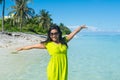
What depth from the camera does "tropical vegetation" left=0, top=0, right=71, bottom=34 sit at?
57372 millimetres

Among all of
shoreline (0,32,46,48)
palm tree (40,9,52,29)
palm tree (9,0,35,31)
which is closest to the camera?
shoreline (0,32,46,48)

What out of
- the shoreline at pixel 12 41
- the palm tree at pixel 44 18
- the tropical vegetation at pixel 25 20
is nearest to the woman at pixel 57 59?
the shoreline at pixel 12 41

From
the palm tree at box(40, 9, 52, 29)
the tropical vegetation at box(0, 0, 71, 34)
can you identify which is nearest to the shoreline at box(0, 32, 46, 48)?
the tropical vegetation at box(0, 0, 71, 34)

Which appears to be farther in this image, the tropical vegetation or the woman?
the tropical vegetation

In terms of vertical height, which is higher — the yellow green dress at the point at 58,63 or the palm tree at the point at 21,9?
the palm tree at the point at 21,9

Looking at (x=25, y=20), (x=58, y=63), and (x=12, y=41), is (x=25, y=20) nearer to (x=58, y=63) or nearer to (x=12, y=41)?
(x=12, y=41)

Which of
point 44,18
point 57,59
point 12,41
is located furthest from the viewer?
point 44,18

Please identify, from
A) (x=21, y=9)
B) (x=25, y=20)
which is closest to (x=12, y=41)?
(x=21, y=9)

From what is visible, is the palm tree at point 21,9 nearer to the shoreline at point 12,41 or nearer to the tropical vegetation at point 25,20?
the tropical vegetation at point 25,20

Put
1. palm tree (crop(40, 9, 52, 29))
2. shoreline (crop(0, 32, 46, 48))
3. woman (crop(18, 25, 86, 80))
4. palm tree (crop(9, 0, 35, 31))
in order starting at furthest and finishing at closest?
1. palm tree (crop(40, 9, 52, 29))
2. palm tree (crop(9, 0, 35, 31))
3. shoreline (crop(0, 32, 46, 48))
4. woman (crop(18, 25, 86, 80))

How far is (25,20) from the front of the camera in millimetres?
65125

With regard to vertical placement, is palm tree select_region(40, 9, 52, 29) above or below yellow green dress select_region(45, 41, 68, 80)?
above

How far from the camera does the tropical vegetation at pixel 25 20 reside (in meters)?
57.4

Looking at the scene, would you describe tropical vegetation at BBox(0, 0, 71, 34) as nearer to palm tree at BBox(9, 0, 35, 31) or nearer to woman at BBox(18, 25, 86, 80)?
palm tree at BBox(9, 0, 35, 31)
